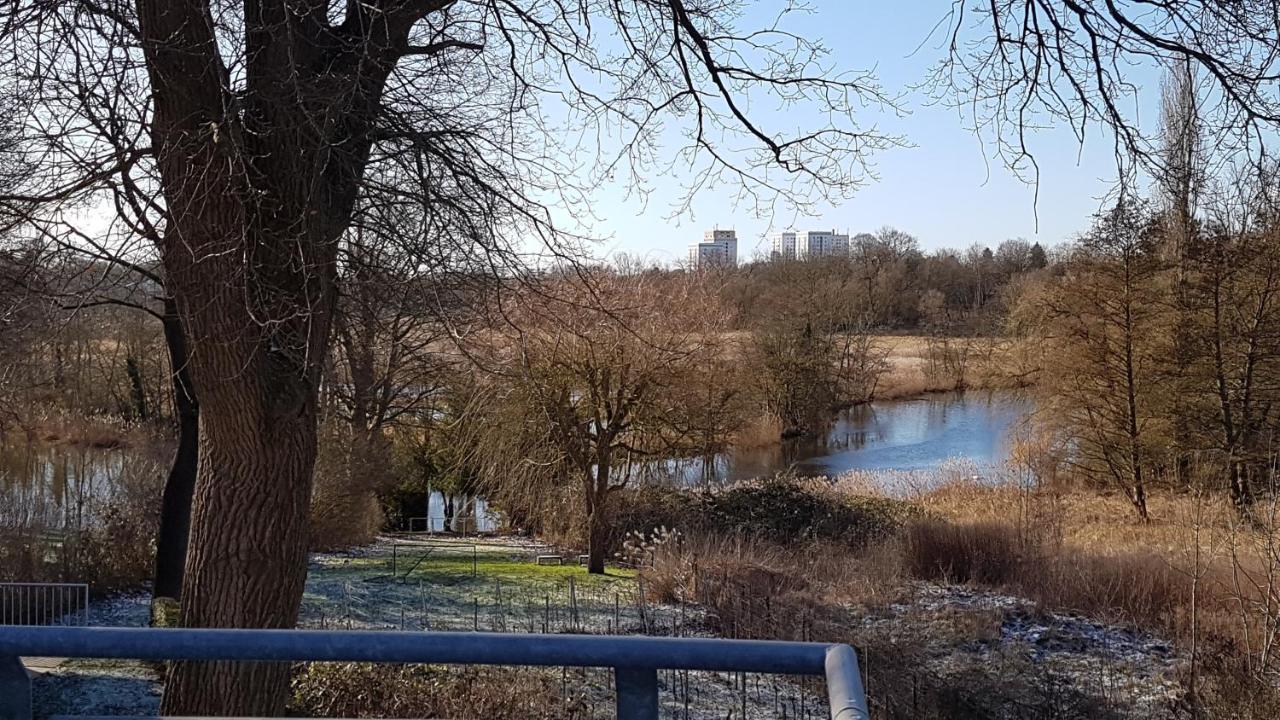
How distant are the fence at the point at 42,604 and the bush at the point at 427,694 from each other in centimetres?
455

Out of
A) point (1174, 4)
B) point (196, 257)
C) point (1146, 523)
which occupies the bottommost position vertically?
point (1146, 523)

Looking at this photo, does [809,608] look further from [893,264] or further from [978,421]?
[893,264]

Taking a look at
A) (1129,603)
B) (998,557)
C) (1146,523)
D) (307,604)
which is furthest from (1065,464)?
(307,604)

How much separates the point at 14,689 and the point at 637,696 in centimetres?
128

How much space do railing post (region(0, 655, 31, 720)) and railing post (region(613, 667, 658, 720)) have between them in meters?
1.21

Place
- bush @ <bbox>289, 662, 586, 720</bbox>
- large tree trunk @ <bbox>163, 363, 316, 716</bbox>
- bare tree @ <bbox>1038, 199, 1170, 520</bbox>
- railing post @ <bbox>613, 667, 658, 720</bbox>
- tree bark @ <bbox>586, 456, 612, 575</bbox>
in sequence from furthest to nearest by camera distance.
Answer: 1. bare tree @ <bbox>1038, 199, 1170, 520</bbox>
2. tree bark @ <bbox>586, 456, 612, 575</bbox>
3. bush @ <bbox>289, 662, 586, 720</bbox>
4. large tree trunk @ <bbox>163, 363, 316, 716</bbox>
5. railing post @ <bbox>613, 667, 658, 720</bbox>

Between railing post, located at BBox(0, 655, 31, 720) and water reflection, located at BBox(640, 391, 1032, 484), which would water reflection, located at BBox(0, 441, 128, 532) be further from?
railing post, located at BBox(0, 655, 31, 720)

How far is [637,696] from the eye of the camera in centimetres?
185

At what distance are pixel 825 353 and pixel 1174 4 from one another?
30955 mm

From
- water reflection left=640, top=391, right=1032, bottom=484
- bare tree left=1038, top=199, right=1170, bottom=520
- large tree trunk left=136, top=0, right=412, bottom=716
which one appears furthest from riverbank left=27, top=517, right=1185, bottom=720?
bare tree left=1038, top=199, right=1170, bottom=520

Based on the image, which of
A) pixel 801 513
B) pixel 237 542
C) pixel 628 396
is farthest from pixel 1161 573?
pixel 237 542

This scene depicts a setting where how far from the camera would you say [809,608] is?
10.0 metres

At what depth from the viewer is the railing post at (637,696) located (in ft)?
6.06

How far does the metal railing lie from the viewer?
1704mm
